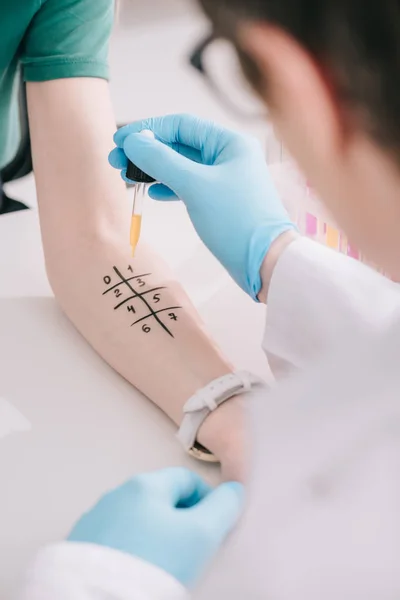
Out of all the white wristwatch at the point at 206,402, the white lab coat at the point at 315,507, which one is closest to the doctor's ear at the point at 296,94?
the white lab coat at the point at 315,507

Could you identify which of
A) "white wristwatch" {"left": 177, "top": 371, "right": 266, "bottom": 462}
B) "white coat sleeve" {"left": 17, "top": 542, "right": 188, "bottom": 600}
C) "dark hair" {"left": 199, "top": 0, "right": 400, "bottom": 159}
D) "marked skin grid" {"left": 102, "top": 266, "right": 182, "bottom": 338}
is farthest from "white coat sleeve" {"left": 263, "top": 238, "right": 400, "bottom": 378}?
"dark hair" {"left": 199, "top": 0, "right": 400, "bottom": 159}

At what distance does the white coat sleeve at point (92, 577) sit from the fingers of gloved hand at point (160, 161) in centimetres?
46

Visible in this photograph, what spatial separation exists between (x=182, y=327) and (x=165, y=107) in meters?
0.72

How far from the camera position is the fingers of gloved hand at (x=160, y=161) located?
84 cm

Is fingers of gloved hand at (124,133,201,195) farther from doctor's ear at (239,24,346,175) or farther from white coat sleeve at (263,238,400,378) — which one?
doctor's ear at (239,24,346,175)

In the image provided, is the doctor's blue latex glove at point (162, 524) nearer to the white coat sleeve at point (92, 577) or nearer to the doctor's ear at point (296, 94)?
the white coat sleeve at point (92, 577)

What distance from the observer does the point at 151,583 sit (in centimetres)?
51

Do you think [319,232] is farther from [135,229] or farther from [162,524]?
[162,524]

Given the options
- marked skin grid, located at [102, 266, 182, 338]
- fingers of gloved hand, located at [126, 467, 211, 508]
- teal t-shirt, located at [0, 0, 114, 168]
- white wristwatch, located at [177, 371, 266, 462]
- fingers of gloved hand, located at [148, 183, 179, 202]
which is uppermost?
teal t-shirt, located at [0, 0, 114, 168]

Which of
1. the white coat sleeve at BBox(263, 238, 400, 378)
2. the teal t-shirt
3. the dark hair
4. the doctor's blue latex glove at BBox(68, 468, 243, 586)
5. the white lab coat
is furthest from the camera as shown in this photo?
the teal t-shirt

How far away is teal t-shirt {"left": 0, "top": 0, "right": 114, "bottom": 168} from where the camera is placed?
0.99m

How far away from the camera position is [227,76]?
389 millimetres

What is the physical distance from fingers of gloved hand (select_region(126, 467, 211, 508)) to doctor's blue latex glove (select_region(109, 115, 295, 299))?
263 mm

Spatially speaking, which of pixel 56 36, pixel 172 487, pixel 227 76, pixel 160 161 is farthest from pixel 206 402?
pixel 56 36
